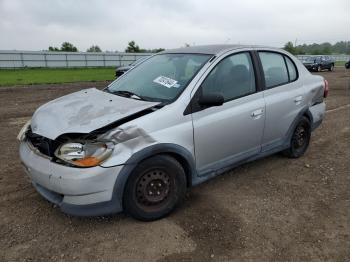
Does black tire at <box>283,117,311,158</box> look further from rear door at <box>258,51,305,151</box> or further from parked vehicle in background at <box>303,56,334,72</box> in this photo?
parked vehicle in background at <box>303,56,334,72</box>

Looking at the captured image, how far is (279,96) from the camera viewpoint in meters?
5.05

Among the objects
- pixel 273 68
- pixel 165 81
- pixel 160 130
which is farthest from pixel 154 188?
pixel 273 68

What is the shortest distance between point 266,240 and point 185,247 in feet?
2.56

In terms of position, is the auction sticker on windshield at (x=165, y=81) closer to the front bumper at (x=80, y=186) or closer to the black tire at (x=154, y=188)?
the black tire at (x=154, y=188)

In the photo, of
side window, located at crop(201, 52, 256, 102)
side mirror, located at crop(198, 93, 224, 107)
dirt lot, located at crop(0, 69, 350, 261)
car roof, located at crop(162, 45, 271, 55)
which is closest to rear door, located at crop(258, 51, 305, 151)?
side window, located at crop(201, 52, 256, 102)

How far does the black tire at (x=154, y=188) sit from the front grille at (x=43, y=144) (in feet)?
2.55

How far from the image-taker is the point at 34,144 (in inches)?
148

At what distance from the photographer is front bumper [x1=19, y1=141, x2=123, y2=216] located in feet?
10.9

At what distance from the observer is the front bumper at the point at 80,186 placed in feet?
10.9

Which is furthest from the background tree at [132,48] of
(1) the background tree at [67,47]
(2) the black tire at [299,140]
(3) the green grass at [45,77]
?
(2) the black tire at [299,140]

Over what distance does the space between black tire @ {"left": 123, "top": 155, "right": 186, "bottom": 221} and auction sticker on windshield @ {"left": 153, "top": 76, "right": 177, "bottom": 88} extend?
89 cm

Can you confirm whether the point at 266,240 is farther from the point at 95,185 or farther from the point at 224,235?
the point at 95,185

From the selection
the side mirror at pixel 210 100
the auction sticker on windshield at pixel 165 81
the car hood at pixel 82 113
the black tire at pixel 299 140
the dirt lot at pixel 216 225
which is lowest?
the dirt lot at pixel 216 225

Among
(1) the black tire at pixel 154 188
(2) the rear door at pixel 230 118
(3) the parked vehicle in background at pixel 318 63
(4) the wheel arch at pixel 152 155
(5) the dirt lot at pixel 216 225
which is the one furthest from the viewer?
(3) the parked vehicle in background at pixel 318 63
